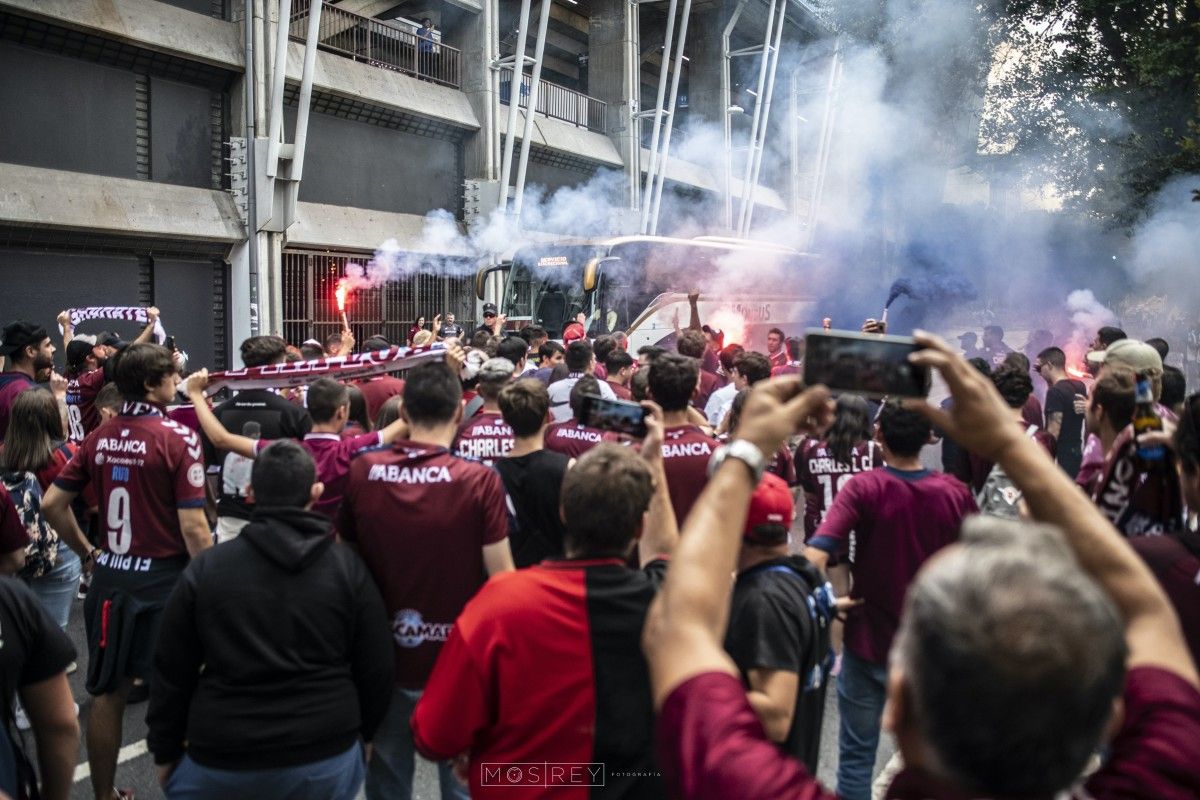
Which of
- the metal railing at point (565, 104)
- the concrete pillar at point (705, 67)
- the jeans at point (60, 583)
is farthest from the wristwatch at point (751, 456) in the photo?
the concrete pillar at point (705, 67)

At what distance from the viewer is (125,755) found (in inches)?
172

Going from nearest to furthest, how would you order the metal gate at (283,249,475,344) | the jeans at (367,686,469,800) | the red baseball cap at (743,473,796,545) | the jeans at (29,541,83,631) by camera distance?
1. the red baseball cap at (743,473,796,545)
2. the jeans at (367,686,469,800)
3. the jeans at (29,541,83,631)
4. the metal gate at (283,249,475,344)

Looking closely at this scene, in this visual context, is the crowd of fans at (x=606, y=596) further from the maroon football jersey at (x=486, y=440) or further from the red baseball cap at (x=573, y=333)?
the red baseball cap at (x=573, y=333)

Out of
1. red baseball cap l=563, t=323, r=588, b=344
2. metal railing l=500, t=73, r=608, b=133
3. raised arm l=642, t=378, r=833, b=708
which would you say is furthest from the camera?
metal railing l=500, t=73, r=608, b=133

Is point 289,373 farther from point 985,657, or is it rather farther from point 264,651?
point 985,657

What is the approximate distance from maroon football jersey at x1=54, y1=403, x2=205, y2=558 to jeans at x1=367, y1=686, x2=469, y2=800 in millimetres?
1385

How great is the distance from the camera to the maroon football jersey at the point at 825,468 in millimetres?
5023

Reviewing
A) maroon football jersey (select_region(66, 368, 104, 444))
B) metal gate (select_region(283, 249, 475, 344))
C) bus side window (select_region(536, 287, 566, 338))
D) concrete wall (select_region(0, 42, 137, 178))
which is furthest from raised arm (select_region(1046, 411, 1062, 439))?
metal gate (select_region(283, 249, 475, 344))

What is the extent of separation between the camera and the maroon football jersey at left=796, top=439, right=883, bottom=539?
502 centimetres

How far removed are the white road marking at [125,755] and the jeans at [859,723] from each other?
10.2 feet

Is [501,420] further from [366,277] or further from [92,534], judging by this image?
[366,277]

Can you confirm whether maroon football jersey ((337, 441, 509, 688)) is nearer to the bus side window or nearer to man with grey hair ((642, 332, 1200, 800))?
man with grey hair ((642, 332, 1200, 800))

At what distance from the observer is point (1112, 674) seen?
102cm

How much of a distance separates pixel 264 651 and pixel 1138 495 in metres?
2.46
